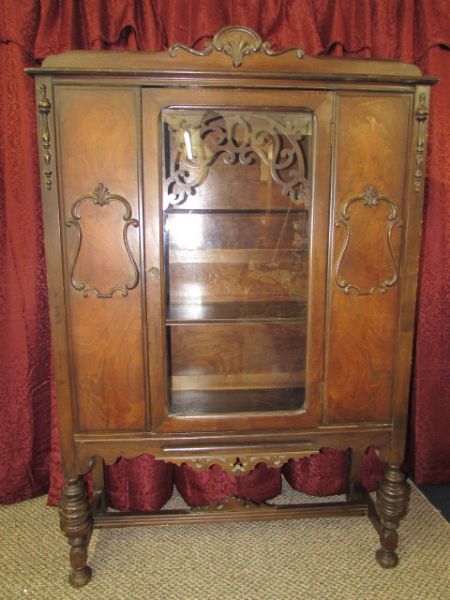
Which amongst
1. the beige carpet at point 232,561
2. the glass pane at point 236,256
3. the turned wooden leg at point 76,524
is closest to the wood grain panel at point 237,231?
the glass pane at point 236,256

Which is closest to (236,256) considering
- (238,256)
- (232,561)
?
(238,256)

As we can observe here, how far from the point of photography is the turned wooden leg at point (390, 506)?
1.34 metres

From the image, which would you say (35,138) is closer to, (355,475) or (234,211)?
(234,211)

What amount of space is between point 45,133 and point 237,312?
2.31 ft

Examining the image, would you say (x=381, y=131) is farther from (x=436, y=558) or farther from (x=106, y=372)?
(x=436, y=558)

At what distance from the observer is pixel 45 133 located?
1.06m

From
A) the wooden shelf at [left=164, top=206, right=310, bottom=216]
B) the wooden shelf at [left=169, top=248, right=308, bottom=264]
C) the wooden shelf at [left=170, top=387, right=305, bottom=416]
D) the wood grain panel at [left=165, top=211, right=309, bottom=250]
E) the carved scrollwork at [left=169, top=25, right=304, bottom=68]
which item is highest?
the carved scrollwork at [left=169, top=25, right=304, bottom=68]

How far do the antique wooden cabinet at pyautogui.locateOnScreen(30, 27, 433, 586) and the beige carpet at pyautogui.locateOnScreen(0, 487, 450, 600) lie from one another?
0.13 metres

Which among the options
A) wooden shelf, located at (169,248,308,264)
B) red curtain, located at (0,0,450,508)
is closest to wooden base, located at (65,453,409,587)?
red curtain, located at (0,0,450,508)

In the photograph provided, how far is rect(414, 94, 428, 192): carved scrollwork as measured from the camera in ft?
3.65

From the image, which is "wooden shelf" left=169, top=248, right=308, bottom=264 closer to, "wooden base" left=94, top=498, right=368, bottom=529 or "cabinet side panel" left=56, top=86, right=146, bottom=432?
"cabinet side panel" left=56, top=86, right=146, bottom=432

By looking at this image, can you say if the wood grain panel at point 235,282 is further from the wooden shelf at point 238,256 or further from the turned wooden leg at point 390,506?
the turned wooden leg at point 390,506

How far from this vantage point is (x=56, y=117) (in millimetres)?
1064

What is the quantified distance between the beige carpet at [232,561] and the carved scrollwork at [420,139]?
1.20 metres
